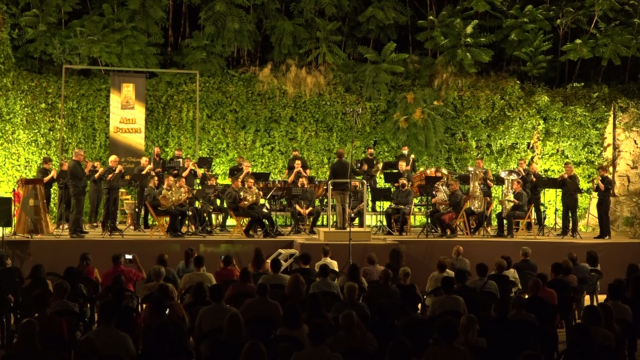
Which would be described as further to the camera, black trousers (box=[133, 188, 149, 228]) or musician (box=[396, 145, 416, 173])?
musician (box=[396, 145, 416, 173])

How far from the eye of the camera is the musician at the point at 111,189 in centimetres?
2094

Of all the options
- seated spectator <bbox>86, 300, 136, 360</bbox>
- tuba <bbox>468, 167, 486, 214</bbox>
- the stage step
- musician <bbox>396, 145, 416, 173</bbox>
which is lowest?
seated spectator <bbox>86, 300, 136, 360</bbox>

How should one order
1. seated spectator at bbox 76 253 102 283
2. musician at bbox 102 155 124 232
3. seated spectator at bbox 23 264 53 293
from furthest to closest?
musician at bbox 102 155 124 232, seated spectator at bbox 76 253 102 283, seated spectator at bbox 23 264 53 293

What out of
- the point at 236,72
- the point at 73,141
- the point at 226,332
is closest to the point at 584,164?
the point at 236,72

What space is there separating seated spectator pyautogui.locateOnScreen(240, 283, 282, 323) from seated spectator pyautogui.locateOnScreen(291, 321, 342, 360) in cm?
193

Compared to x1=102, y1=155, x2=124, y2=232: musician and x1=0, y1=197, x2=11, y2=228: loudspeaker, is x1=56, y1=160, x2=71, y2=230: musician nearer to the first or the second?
x1=102, y1=155, x2=124, y2=232: musician

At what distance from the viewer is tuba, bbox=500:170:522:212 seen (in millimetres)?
21250

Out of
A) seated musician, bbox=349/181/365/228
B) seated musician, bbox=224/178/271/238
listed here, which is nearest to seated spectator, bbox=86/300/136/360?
seated musician, bbox=224/178/271/238

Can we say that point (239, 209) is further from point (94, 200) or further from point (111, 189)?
point (94, 200)

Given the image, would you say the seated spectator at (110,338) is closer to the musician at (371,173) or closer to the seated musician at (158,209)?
the seated musician at (158,209)

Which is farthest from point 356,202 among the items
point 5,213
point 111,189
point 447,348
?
point 447,348

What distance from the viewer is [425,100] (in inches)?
1026

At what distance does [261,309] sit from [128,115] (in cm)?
1525

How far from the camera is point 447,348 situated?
7.92 meters
